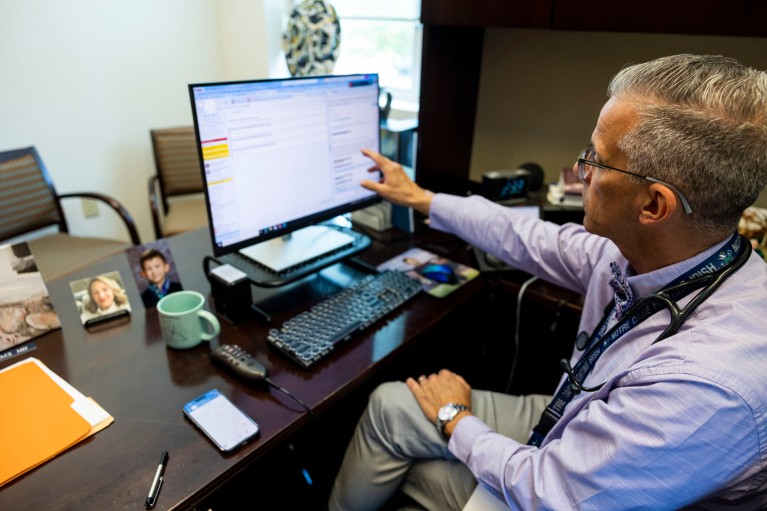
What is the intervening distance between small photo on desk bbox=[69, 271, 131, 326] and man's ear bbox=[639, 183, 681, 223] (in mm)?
1094

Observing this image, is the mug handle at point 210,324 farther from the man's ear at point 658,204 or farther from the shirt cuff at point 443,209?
the man's ear at point 658,204

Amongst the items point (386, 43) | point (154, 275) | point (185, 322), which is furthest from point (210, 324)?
point (386, 43)

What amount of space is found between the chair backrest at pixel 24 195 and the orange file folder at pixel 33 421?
1.49 meters

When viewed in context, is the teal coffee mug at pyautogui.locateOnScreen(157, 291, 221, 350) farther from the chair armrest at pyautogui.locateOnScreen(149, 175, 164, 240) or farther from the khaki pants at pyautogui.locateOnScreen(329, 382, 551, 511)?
the chair armrest at pyautogui.locateOnScreen(149, 175, 164, 240)

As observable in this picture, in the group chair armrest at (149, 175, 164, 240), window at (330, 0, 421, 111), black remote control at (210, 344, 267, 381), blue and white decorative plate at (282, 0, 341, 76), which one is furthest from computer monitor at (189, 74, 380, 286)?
chair armrest at (149, 175, 164, 240)

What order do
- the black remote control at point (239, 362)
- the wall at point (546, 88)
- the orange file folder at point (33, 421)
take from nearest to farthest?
the orange file folder at point (33, 421)
the black remote control at point (239, 362)
the wall at point (546, 88)

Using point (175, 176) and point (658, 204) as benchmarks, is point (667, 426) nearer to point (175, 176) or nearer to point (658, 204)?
point (658, 204)

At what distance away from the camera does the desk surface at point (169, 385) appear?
755 mm

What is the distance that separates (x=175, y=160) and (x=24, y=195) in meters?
0.72

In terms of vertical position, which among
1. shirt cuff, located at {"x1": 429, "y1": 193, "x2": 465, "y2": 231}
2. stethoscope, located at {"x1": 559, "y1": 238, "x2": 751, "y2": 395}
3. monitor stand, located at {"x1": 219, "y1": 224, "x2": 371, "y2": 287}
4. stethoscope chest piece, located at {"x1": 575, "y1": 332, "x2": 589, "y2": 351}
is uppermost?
stethoscope, located at {"x1": 559, "y1": 238, "x2": 751, "y2": 395}

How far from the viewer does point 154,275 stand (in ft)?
3.80

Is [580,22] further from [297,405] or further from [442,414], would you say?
[297,405]

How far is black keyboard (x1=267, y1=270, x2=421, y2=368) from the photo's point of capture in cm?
105

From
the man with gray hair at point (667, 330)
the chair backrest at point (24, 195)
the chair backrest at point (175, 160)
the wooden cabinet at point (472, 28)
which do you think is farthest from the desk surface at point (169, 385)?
the chair backrest at point (175, 160)
